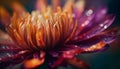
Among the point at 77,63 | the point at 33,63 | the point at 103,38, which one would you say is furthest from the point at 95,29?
the point at 33,63

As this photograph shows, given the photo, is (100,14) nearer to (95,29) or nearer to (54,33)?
(95,29)

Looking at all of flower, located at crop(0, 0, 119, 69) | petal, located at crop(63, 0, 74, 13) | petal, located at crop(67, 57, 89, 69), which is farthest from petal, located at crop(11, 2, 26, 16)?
petal, located at crop(67, 57, 89, 69)

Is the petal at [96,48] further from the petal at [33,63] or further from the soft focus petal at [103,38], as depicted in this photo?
the petal at [33,63]

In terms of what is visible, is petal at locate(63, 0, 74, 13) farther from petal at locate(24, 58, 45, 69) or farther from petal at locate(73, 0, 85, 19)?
petal at locate(24, 58, 45, 69)

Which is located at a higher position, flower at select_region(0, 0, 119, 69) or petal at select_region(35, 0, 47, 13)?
petal at select_region(35, 0, 47, 13)

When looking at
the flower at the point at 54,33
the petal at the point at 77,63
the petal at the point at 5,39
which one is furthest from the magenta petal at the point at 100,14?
the petal at the point at 5,39

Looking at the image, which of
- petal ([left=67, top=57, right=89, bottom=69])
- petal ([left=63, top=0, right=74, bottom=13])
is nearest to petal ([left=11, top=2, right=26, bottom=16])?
petal ([left=63, top=0, right=74, bottom=13])

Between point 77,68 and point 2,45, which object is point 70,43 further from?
point 2,45

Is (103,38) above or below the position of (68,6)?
below

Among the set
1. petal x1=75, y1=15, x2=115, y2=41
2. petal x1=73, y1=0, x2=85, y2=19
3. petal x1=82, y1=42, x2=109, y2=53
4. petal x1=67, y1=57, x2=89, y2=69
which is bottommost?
petal x1=67, y1=57, x2=89, y2=69

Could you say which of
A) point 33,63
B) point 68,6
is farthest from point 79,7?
point 33,63

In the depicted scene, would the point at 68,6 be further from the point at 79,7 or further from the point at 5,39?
the point at 5,39
